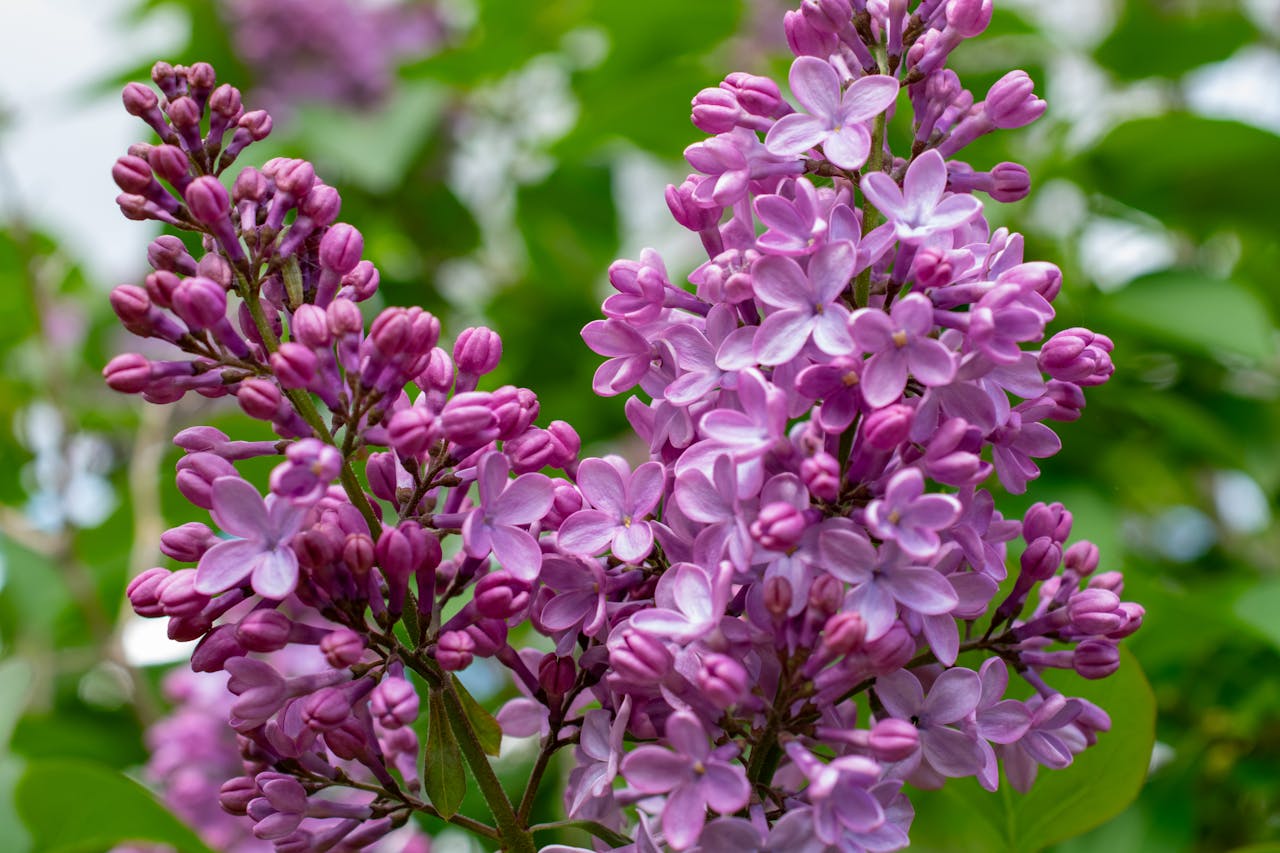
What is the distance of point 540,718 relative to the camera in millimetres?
791

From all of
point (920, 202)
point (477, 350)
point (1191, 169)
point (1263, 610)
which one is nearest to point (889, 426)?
point (920, 202)

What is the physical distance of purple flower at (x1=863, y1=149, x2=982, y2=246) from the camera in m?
0.66

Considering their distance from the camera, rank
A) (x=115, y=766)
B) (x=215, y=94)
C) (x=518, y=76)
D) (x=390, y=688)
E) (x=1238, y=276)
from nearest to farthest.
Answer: (x=390, y=688), (x=215, y=94), (x=115, y=766), (x=1238, y=276), (x=518, y=76)

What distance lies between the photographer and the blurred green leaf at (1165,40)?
199cm

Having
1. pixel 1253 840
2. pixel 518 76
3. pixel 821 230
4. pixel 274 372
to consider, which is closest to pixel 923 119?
pixel 821 230

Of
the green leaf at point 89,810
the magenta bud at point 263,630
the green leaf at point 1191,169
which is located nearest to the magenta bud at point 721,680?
the magenta bud at point 263,630

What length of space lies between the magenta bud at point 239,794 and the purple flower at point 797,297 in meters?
0.36

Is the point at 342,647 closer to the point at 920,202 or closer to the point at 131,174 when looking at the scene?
the point at 131,174

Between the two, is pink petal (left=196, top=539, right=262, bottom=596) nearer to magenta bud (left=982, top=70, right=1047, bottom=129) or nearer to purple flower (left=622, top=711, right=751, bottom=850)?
purple flower (left=622, top=711, right=751, bottom=850)

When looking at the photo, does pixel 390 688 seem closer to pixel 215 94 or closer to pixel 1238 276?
pixel 215 94

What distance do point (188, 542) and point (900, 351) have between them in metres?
0.37

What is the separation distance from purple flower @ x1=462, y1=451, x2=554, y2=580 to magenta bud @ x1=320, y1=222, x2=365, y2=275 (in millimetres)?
132

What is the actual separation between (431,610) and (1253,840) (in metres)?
1.13

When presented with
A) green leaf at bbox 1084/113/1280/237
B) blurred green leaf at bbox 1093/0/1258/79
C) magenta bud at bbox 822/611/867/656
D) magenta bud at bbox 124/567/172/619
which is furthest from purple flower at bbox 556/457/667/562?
blurred green leaf at bbox 1093/0/1258/79
